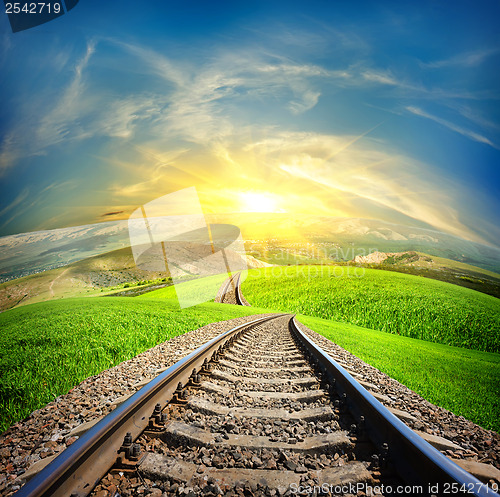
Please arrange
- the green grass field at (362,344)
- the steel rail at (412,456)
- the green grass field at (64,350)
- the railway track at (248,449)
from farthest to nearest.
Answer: the green grass field at (362,344), the green grass field at (64,350), the railway track at (248,449), the steel rail at (412,456)

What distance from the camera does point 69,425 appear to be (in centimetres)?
320

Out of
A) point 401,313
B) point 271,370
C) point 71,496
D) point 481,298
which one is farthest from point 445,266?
point 71,496

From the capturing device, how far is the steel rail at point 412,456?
163 centimetres

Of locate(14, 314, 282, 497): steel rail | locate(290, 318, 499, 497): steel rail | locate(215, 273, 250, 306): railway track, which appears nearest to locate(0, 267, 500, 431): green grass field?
locate(14, 314, 282, 497): steel rail

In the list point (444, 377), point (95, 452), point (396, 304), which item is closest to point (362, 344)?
point (444, 377)


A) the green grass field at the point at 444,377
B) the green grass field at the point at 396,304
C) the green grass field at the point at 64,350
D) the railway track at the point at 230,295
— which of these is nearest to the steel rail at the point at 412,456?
the green grass field at the point at 444,377

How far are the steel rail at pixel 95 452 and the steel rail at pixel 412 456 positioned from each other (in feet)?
7.24

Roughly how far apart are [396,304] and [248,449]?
1597 centimetres

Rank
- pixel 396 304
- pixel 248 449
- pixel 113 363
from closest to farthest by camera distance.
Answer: pixel 248 449 < pixel 113 363 < pixel 396 304

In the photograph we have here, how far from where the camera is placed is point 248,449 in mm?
2434

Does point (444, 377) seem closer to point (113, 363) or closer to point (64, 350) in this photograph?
point (113, 363)

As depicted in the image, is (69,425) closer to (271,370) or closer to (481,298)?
(271,370)

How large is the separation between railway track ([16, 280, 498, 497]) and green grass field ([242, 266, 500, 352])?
1261cm

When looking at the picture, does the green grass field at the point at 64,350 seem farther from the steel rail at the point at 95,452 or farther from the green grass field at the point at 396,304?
the green grass field at the point at 396,304
